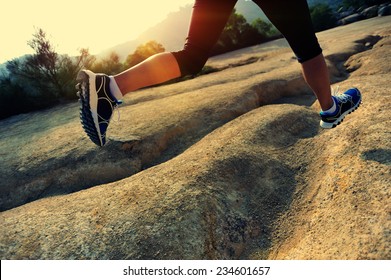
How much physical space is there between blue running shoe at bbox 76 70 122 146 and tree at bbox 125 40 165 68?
45.1ft

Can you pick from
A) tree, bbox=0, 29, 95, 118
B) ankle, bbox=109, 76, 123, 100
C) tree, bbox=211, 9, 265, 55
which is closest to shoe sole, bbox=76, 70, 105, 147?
ankle, bbox=109, 76, 123, 100

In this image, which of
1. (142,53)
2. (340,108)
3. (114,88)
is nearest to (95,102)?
(114,88)

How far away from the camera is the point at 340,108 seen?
257 centimetres

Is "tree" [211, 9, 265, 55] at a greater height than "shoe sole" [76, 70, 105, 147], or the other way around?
"shoe sole" [76, 70, 105, 147]

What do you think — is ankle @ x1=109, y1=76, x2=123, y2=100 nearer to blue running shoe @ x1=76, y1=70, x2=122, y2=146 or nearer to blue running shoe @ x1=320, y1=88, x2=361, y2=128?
blue running shoe @ x1=76, y1=70, x2=122, y2=146

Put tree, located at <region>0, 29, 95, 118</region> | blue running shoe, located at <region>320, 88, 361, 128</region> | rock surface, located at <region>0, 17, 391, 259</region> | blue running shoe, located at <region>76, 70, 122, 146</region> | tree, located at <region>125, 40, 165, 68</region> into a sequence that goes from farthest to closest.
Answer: tree, located at <region>125, 40, 165, 68</region> → tree, located at <region>0, 29, 95, 118</region> → blue running shoe, located at <region>320, 88, 361, 128</region> → blue running shoe, located at <region>76, 70, 122, 146</region> → rock surface, located at <region>0, 17, 391, 259</region>

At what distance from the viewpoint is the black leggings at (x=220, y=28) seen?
201 cm

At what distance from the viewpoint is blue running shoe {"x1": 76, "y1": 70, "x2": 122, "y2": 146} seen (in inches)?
84.6

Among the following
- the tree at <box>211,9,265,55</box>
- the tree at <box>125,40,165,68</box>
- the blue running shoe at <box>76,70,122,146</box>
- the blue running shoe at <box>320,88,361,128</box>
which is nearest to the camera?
the blue running shoe at <box>76,70,122,146</box>

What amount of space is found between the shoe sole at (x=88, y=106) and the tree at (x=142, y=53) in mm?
13741

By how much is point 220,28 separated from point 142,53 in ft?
50.0

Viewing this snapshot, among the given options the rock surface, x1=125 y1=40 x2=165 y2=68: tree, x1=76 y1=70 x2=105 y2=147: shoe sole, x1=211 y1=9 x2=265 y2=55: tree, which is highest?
x1=76 y1=70 x2=105 y2=147: shoe sole

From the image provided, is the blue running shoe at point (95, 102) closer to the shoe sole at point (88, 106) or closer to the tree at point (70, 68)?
the shoe sole at point (88, 106)
